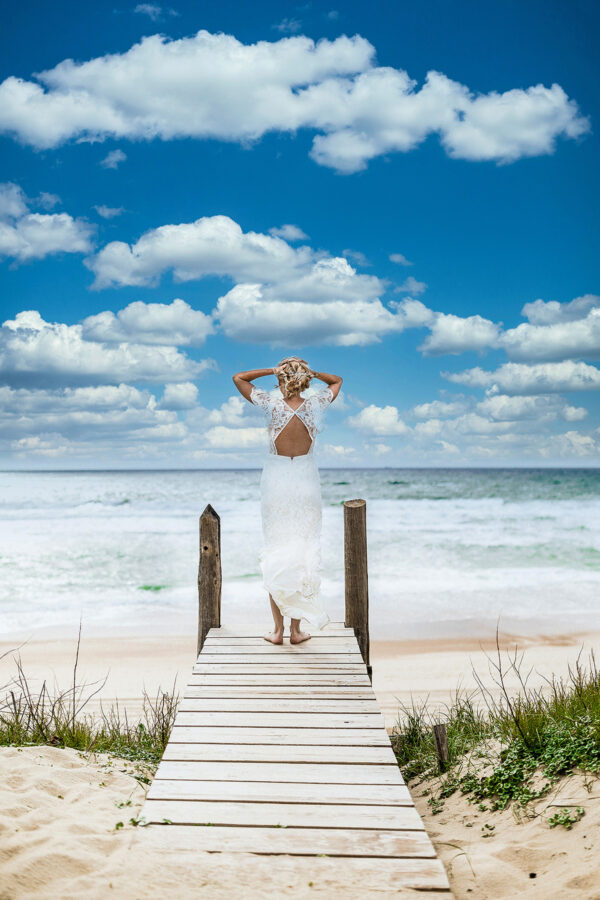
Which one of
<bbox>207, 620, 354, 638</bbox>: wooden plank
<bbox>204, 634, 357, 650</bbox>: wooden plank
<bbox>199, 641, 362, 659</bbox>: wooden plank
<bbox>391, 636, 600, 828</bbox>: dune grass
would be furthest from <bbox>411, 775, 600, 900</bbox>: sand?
<bbox>207, 620, 354, 638</bbox>: wooden plank

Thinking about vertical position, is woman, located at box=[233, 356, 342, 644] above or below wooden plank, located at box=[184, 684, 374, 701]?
above

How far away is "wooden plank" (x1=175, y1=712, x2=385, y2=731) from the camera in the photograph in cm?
468

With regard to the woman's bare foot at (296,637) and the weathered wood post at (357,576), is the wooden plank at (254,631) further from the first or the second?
the woman's bare foot at (296,637)

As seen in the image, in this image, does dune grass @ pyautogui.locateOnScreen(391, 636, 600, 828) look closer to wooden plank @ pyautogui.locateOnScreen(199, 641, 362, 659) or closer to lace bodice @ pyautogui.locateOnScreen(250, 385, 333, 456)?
wooden plank @ pyautogui.locateOnScreen(199, 641, 362, 659)

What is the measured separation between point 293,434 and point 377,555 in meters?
15.9

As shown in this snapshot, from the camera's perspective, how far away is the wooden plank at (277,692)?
5207mm

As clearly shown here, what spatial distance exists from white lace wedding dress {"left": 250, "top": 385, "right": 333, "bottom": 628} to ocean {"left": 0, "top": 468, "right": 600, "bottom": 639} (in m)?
5.32

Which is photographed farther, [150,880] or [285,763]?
[285,763]

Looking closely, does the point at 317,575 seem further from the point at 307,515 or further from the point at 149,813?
the point at 149,813

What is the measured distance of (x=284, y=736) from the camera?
14.8 ft

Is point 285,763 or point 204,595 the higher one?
point 204,595

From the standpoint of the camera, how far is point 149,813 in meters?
3.54

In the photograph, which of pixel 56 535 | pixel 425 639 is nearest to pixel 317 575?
pixel 425 639

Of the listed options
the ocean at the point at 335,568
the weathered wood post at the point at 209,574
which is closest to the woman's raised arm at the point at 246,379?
the weathered wood post at the point at 209,574
